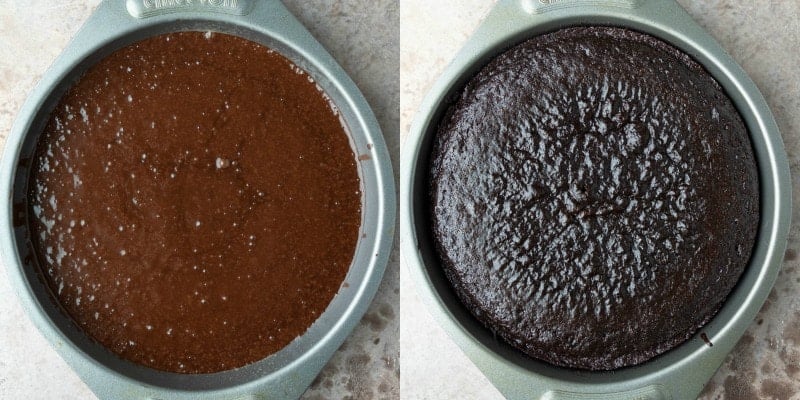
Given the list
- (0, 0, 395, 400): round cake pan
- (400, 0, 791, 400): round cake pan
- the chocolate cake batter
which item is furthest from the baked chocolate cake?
the chocolate cake batter

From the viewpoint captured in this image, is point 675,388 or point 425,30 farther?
point 425,30

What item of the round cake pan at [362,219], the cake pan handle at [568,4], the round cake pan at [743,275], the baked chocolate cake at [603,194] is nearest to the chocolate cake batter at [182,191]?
the round cake pan at [362,219]

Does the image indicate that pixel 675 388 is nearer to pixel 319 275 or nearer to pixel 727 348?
pixel 727 348

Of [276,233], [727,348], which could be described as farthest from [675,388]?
[276,233]

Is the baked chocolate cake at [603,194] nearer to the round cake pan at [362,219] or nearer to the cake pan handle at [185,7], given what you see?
the round cake pan at [362,219]

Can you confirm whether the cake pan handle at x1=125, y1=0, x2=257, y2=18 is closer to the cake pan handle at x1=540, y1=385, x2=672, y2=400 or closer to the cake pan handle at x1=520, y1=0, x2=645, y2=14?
the cake pan handle at x1=520, y1=0, x2=645, y2=14
